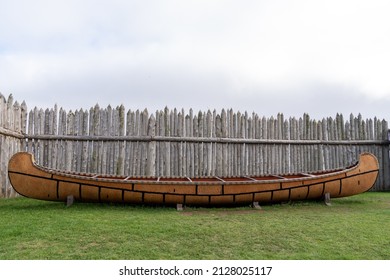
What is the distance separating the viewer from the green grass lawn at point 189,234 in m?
3.68

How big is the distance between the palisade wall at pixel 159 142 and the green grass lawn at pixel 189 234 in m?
2.83

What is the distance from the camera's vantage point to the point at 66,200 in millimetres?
6871

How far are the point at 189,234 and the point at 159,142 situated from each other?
552cm

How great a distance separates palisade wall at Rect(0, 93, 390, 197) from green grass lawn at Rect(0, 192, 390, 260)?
283 centimetres

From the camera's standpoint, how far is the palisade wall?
9.41 metres

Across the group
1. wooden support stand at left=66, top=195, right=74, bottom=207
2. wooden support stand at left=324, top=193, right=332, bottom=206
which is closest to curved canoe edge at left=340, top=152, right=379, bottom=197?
wooden support stand at left=324, top=193, right=332, bottom=206

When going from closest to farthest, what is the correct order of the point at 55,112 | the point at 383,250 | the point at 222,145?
the point at 383,250
the point at 55,112
the point at 222,145

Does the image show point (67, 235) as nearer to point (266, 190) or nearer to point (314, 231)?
point (314, 231)

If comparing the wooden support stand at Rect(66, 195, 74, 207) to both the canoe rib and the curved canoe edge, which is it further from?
the curved canoe edge

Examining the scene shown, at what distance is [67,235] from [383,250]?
387cm

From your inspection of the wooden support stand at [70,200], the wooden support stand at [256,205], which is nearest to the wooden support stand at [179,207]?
the wooden support stand at [256,205]

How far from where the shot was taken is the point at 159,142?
978 centimetres

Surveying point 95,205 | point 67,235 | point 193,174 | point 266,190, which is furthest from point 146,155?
point 67,235

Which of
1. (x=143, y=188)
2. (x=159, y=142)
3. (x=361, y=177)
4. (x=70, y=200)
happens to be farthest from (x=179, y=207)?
(x=361, y=177)
